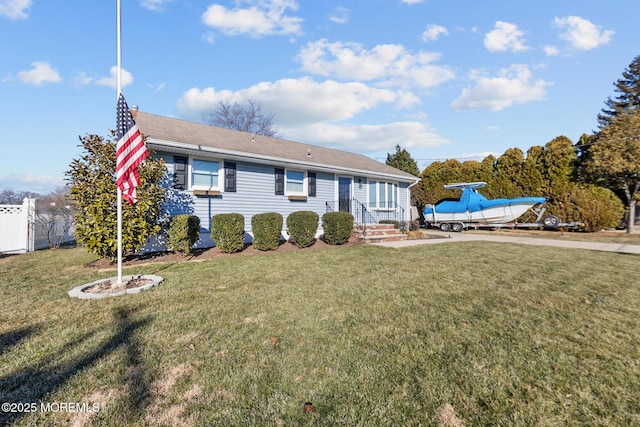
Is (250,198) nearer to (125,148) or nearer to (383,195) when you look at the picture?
(125,148)

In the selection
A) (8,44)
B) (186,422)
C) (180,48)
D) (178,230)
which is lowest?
(186,422)

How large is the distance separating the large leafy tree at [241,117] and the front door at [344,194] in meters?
17.2

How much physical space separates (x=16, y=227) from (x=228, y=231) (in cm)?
729

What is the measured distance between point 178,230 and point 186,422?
20.5 feet

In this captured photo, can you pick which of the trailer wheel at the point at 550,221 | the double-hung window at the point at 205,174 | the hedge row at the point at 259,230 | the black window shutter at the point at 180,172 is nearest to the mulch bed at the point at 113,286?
the hedge row at the point at 259,230

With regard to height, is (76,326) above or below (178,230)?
below

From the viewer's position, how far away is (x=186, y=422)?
Answer: 1.72 m

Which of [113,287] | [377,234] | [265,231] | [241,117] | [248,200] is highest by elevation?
[241,117]

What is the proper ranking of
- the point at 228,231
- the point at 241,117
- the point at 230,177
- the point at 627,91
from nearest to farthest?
the point at 228,231 < the point at 230,177 < the point at 241,117 < the point at 627,91

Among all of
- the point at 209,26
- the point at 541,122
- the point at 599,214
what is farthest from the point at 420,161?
the point at 209,26

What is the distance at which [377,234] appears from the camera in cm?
1120

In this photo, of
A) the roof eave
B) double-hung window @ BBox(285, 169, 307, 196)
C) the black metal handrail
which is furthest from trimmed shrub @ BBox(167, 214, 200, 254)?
the black metal handrail

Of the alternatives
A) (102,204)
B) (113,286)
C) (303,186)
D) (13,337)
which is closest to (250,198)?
(303,186)

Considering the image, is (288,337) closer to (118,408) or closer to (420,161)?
(118,408)
